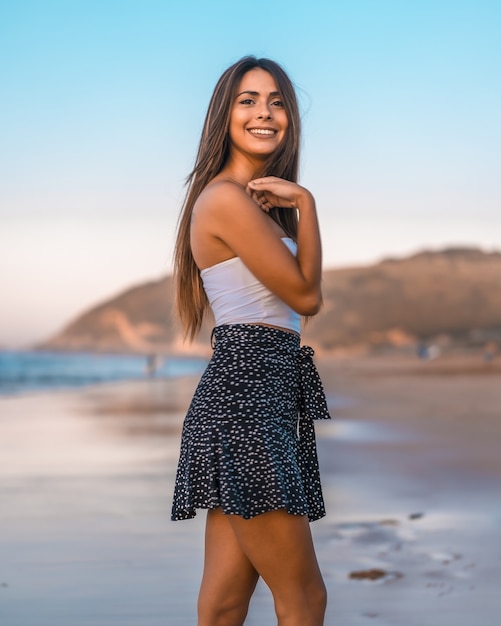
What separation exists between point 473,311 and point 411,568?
6859 cm

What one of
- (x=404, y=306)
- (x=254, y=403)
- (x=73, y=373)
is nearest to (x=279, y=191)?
(x=254, y=403)

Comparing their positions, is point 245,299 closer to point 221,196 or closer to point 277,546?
point 221,196

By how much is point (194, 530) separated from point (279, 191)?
10.9 feet

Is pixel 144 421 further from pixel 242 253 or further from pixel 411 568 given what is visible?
pixel 242 253

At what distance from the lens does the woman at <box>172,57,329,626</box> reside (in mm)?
2289

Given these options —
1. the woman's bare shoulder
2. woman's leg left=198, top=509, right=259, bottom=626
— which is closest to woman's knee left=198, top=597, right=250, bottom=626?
woman's leg left=198, top=509, right=259, bottom=626

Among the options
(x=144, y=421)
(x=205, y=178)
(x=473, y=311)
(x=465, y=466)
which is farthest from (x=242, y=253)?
(x=473, y=311)

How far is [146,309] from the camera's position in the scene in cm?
9156

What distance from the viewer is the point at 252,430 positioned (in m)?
2.29

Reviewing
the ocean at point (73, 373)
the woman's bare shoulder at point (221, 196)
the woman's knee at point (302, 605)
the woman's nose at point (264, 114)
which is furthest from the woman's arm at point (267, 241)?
the ocean at point (73, 373)

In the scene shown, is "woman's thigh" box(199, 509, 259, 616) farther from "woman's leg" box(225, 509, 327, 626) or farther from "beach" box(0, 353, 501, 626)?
"beach" box(0, 353, 501, 626)

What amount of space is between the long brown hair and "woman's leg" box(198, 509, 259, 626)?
0.59 meters

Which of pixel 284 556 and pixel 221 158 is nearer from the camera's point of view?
pixel 284 556

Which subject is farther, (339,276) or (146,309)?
(146,309)
